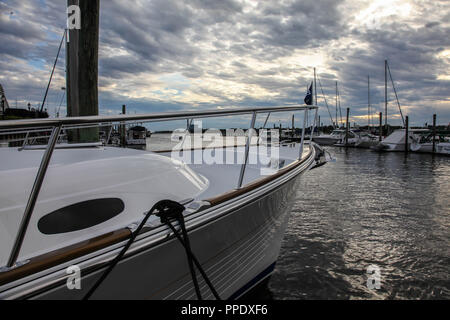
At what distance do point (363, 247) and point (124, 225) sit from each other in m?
4.52

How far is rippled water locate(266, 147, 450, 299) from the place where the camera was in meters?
3.82

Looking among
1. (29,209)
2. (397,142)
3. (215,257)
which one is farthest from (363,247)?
(397,142)

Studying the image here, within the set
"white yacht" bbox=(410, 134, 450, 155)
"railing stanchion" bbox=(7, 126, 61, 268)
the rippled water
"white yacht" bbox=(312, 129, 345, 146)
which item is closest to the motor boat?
"railing stanchion" bbox=(7, 126, 61, 268)

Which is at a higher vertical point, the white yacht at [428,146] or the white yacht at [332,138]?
the white yacht at [332,138]

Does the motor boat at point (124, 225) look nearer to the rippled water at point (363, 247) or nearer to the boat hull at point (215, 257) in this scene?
the boat hull at point (215, 257)

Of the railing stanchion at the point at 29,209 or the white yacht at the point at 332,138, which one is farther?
the white yacht at the point at 332,138

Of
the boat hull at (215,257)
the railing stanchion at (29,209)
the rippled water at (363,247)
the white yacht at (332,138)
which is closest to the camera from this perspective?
the railing stanchion at (29,209)

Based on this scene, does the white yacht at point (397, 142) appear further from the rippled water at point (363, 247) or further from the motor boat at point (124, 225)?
the motor boat at point (124, 225)

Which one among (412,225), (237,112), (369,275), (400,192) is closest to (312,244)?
(369,275)

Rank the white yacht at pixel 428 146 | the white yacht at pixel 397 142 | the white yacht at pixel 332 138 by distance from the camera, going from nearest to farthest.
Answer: the white yacht at pixel 428 146, the white yacht at pixel 397 142, the white yacht at pixel 332 138

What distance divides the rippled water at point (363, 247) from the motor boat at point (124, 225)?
108 centimetres

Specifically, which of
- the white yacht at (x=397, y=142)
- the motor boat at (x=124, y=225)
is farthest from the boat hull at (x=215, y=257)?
the white yacht at (x=397, y=142)


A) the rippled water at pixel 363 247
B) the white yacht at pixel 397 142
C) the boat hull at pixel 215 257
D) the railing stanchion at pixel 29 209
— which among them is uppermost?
the white yacht at pixel 397 142

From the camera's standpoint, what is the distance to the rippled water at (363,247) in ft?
12.5
